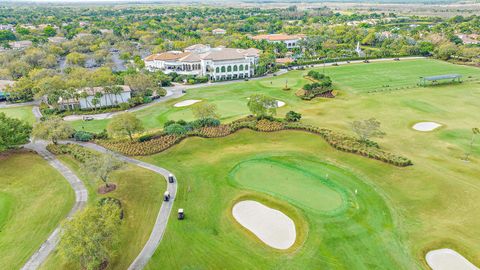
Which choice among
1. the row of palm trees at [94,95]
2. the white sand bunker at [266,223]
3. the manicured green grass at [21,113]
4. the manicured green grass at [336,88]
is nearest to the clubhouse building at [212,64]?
the manicured green grass at [336,88]

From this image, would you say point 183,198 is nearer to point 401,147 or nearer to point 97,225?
point 97,225

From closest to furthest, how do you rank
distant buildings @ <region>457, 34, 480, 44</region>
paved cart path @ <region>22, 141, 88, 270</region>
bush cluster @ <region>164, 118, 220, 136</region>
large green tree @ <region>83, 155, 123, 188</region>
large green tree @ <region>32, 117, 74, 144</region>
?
paved cart path @ <region>22, 141, 88, 270</region>
large green tree @ <region>83, 155, 123, 188</region>
large green tree @ <region>32, 117, 74, 144</region>
bush cluster @ <region>164, 118, 220, 136</region>
distant buildings @ <region>457, 34, 480, 44</region>

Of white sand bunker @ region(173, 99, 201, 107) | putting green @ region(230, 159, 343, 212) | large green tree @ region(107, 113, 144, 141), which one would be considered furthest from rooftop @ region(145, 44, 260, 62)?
putting green @ region(230, 159, 343, 212)

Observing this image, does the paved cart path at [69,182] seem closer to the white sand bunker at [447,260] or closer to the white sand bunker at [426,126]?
the white sand bunker at [447,260]

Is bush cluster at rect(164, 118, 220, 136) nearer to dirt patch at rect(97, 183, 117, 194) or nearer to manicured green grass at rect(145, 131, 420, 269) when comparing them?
manicured green grass at rect(145, 131, 420, 269)

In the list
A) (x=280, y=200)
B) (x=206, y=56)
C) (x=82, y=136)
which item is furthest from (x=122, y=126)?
(x=206, y=56)

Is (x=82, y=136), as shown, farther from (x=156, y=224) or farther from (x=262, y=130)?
(x=262, y=130)
